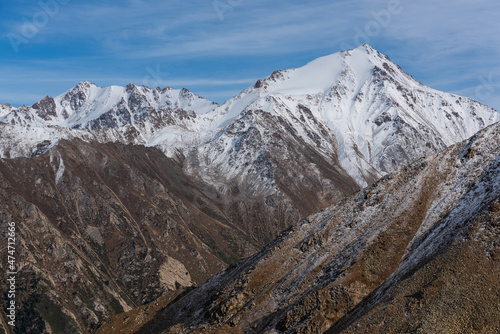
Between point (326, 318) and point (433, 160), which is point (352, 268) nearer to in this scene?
point (326, 318)

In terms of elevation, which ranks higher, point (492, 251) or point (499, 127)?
point (499, 127)

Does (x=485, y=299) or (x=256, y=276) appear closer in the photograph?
(x=485, y=299)

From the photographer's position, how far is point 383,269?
8719 cm

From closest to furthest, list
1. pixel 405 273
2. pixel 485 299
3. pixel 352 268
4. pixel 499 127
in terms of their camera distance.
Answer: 1. pixel 485 299
2. pixel 405 273
3. pixel 352 268
4. pixel 499 127

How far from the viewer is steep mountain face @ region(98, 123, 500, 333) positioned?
68688 mm

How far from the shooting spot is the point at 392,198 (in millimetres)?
104062

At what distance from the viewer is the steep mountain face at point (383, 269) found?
225ft

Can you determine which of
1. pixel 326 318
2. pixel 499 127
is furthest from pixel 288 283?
pixel 499 127

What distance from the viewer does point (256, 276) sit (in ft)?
342

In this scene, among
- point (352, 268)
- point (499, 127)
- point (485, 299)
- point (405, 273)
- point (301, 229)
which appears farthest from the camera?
point (301, 229)

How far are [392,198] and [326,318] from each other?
114 feet

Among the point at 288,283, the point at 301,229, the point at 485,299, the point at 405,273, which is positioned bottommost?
the point at 485,299

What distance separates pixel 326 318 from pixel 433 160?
4678 centimetres

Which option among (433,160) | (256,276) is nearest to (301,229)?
(256,276)
